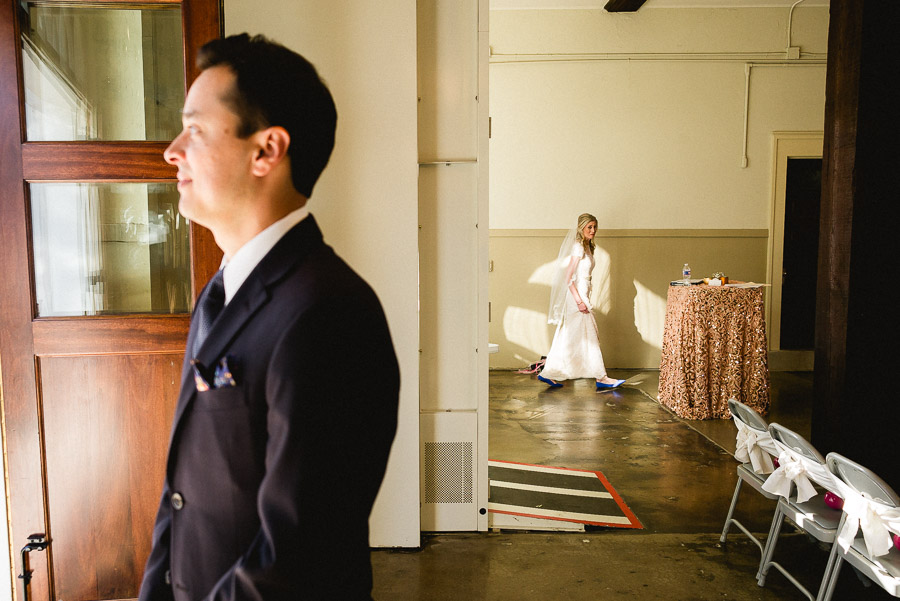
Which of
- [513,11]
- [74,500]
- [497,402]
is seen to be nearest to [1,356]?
[74,500]

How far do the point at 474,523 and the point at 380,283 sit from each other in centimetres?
141

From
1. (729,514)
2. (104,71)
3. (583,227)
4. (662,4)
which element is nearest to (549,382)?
(583,227)

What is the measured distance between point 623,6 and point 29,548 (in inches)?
297

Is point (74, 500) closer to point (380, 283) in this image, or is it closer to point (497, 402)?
point (380, 283)

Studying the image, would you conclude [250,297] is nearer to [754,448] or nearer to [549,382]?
[754,448]

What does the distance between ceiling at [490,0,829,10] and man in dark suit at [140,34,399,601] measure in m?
6.99

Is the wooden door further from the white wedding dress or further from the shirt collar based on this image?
the white wedding dress

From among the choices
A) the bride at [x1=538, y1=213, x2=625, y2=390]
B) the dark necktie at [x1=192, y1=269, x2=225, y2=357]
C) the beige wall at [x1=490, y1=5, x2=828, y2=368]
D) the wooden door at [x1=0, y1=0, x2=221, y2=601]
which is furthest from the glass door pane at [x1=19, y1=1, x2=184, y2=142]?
the beige wall at [x1=490, y1=5, x2=828, y2=368]

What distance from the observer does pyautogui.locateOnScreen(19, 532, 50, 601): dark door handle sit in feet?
7.54

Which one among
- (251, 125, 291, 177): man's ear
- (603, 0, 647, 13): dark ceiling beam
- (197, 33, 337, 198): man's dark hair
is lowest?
(251, 125, 291, 177): man's ear

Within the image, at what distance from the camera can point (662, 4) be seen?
7156 mm

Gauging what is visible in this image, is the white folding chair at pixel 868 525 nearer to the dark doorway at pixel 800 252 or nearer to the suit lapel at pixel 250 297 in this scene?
the suit lapel at pixel 250 297

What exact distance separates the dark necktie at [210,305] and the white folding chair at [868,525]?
215cm

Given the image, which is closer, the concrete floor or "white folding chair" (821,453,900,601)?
"white folding chair" (821,453,900,601)
